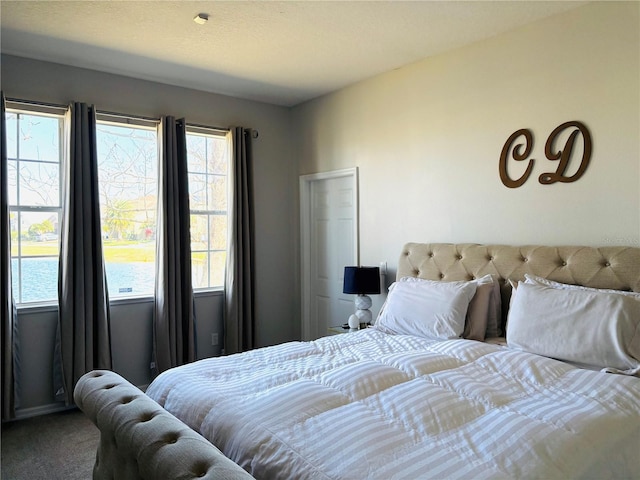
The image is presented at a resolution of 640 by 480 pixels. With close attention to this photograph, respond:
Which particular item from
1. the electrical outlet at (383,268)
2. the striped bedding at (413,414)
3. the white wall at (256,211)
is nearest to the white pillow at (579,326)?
the striped bedding at (413,414)

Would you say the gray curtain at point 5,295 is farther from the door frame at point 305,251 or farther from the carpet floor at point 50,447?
the door frame at point 305,251

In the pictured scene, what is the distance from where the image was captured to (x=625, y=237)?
2605 millimetres

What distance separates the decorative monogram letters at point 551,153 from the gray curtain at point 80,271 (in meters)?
3.05

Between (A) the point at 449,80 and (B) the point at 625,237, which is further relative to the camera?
(A) the point at 449,80

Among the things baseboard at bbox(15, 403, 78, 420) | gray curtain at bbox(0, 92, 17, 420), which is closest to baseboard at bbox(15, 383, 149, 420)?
baseboard at bbox(15, 403, 78, 420)

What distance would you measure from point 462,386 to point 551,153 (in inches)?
68.9

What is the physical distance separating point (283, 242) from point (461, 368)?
9.80 ft

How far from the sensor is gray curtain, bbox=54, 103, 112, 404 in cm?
351

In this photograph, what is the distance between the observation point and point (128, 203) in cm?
399

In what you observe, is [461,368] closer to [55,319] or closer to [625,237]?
[625,237]

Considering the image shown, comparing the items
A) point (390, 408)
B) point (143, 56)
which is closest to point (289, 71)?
point (143, 56)

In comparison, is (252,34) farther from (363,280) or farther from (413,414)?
(413,414)

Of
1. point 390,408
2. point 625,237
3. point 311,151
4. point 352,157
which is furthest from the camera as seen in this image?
point 311,151

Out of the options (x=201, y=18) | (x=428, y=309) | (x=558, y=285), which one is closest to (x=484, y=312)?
(x=428, y=309)
